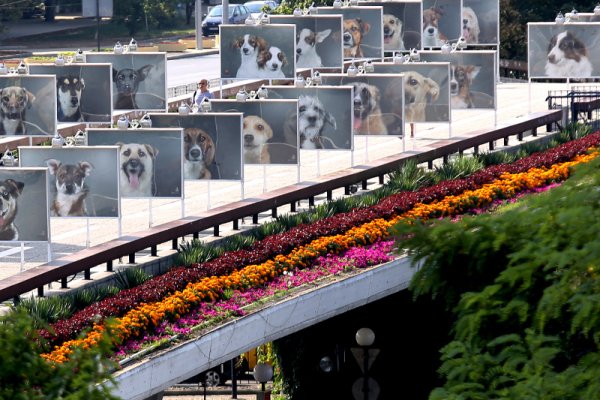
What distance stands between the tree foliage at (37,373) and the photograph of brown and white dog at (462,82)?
2566 centimetres

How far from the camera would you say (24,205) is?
Result: 74.2ft

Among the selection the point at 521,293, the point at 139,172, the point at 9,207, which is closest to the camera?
the point at 521,293

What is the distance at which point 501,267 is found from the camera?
12.7 meters

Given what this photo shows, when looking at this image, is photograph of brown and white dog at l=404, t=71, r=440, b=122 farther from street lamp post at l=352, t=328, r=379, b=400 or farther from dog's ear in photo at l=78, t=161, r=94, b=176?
dog's ear in photo at l=78, t=161, r=94, b=176

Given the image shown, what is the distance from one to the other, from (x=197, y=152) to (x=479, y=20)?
75.8 ft

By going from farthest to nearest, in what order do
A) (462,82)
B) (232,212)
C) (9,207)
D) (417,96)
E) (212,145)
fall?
(462,82), (417,96), (212,145), (232,212), (9,207)

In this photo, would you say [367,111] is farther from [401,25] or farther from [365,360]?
[401,25]

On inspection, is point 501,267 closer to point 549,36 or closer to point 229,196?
point 229,196

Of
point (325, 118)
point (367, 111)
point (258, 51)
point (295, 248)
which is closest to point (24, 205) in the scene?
point (295, 248)

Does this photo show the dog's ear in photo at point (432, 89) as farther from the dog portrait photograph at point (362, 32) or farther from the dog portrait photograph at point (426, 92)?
the dog portrait photograph at point (362, 32)

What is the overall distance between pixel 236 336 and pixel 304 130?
413 inches

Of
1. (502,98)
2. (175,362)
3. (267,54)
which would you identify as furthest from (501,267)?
(502,98)

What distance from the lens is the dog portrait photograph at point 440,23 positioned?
48.8 metres

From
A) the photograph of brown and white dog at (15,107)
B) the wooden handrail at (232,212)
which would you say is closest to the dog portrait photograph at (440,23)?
the wooden handrail at (232,212)
